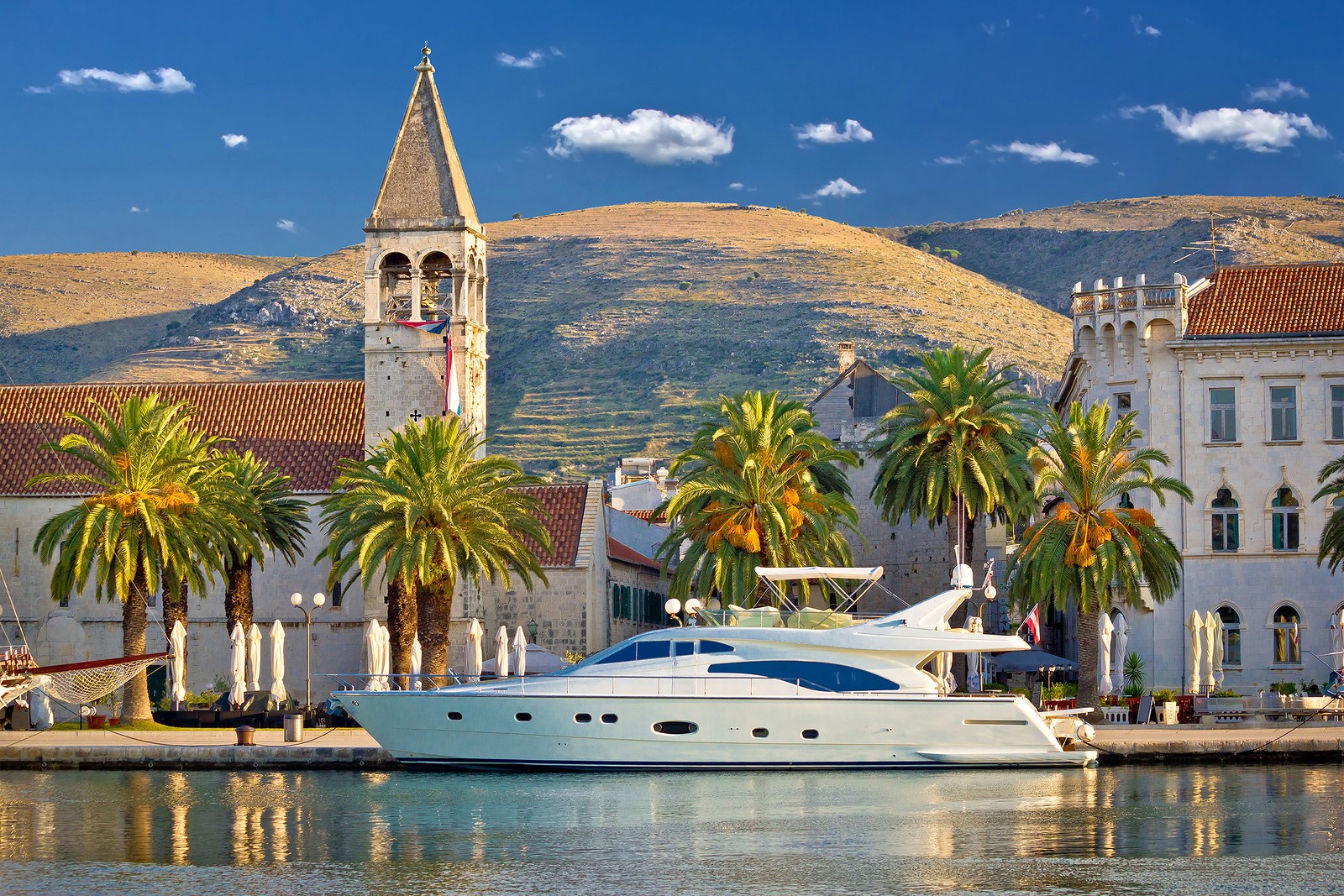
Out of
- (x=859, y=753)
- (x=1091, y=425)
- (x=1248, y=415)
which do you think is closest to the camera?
(x=859, y=753)

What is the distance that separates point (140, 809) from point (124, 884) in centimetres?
839

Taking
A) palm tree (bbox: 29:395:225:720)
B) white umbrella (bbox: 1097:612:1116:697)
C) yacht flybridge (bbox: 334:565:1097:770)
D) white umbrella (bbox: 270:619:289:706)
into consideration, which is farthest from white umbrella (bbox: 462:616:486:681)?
white umbrella (bbox: 1097:612:1116:697)

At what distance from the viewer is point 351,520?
50.8 m

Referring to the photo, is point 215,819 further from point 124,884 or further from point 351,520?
point 351,520

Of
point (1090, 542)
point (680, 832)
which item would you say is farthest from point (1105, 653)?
point (680, 832)

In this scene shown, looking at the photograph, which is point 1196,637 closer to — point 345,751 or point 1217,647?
point 1217,647

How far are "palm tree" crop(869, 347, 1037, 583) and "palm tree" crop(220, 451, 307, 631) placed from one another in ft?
55.3

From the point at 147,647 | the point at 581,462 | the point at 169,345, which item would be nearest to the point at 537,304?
the point at 169,345

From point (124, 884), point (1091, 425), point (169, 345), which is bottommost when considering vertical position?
point (124, 884)

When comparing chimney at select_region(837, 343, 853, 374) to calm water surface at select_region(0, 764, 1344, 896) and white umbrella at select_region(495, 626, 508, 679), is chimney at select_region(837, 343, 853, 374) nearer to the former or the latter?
white umbrella at select_region(495, 626, 508, 679)

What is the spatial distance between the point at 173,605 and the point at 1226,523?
29.7 metres

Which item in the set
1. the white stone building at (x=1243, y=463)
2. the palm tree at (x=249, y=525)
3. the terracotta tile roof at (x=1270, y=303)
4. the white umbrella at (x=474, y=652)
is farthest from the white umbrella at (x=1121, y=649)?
the palm tree at (x=249, y=525)

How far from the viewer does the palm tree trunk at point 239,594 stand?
5366 cm

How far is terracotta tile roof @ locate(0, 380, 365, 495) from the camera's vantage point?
6069cm
